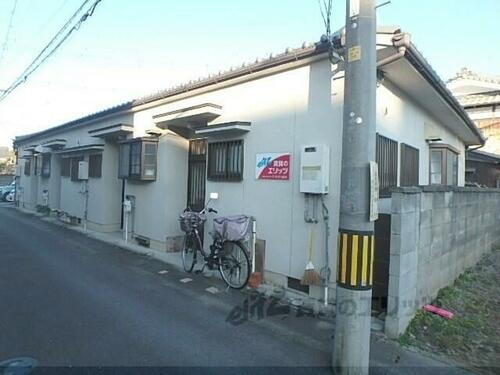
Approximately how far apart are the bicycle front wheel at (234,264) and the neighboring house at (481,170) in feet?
45.0

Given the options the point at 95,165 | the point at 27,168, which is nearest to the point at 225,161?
the point at 95,165

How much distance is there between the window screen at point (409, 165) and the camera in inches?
281

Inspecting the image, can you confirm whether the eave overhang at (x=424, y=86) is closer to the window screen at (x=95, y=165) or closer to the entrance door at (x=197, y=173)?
the entrance door at (x=197, y=173)

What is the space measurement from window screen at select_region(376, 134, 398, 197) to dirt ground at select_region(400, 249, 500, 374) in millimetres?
1850

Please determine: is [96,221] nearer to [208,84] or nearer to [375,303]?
[208,84]

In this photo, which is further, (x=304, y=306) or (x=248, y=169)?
(x=248, y=169)

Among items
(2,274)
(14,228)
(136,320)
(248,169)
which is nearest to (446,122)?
(248,169)

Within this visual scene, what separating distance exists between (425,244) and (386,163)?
1.86 meters

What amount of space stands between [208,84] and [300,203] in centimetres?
327

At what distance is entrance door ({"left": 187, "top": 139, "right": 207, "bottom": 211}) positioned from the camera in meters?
8.23

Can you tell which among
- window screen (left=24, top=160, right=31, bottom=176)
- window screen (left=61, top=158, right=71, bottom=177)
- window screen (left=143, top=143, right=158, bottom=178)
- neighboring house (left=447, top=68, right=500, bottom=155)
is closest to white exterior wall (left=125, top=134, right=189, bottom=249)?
window screen (left=143, top=143, right=158, bottom=178)

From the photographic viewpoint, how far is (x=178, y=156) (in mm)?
8672

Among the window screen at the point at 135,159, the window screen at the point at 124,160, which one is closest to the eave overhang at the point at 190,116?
the window screen at the point at 135,159

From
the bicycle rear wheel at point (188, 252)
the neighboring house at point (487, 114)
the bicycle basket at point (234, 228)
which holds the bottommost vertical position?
the bicycle rear wheel at point (188, 252)
